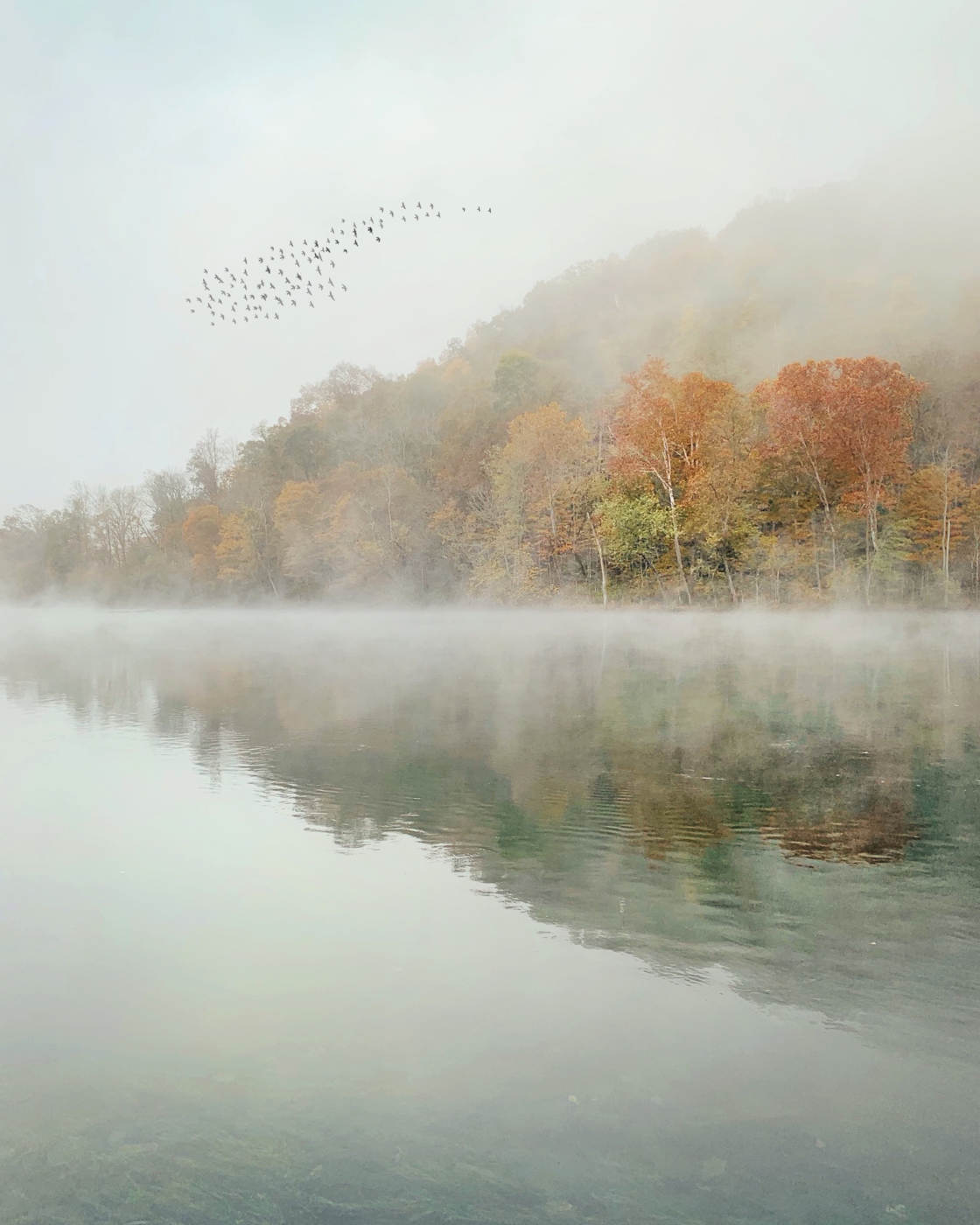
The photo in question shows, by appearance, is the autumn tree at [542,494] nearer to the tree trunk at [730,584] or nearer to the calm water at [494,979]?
the tree trunk at [730,584]

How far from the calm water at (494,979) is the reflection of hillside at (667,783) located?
0.06 meters

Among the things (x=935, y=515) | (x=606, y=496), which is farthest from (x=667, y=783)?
(x=606, y=496)

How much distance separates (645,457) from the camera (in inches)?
2386


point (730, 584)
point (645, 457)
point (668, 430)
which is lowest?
point (730, 584)

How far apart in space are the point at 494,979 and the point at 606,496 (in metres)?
59.4

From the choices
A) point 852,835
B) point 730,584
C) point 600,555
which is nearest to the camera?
point 852,835

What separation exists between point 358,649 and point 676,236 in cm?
12005

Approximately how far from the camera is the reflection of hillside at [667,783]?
6988mm

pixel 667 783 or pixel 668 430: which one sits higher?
pixel 668 430

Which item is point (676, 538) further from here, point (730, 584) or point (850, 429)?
point (850, 429)

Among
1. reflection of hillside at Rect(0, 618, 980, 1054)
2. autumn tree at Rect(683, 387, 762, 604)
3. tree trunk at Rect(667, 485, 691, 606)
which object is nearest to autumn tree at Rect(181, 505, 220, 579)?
tree trunk at Rect(667, 485, 691, 606)

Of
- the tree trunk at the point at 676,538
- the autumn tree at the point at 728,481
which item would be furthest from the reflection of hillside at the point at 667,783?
the tree trunk at the point at 676,538

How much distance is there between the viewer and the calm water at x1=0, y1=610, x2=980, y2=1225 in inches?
166

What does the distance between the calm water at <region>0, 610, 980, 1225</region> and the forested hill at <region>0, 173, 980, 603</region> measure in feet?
136
